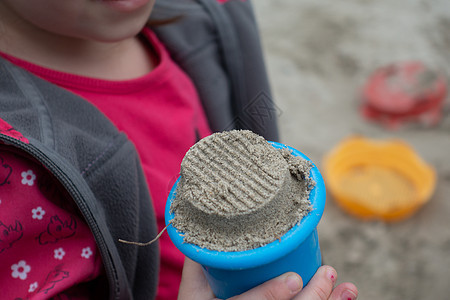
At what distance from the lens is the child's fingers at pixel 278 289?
58cm

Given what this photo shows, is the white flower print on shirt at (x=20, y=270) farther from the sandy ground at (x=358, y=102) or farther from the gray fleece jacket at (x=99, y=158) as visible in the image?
the sandy ground at (x=358, y=102)

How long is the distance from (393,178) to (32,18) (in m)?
1.77

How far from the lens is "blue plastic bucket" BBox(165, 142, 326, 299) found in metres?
0.53

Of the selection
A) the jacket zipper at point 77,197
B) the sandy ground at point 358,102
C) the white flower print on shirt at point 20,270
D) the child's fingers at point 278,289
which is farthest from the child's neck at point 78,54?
the sandy ground at point 358,102

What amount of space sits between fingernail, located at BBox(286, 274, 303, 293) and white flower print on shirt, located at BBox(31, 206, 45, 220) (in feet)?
1.16

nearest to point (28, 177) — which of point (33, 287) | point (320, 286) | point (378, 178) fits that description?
point (33, 287)

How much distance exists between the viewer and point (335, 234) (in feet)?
6.14

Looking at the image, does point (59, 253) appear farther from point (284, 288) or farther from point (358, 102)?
point (358, 102)

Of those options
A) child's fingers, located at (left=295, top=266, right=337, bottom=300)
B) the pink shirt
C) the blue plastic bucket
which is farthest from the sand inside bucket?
the pink shirt

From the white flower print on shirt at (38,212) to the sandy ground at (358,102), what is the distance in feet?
4.30

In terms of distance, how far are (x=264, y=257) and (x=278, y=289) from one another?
71mm

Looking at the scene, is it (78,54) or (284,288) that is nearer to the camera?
(284,288)

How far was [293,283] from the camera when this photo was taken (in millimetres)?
578

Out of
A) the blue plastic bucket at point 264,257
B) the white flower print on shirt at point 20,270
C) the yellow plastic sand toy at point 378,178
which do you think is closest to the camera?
the blue plastic bucket at point 264,257
